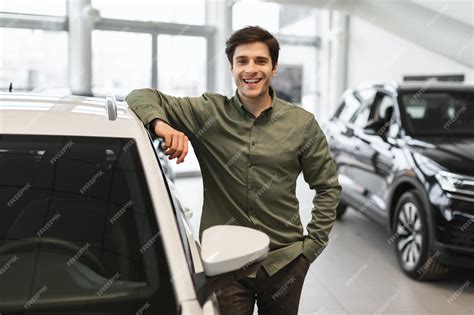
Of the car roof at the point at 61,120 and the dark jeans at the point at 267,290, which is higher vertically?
the car roof at the point at 61,120

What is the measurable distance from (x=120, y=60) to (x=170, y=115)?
6.23 m

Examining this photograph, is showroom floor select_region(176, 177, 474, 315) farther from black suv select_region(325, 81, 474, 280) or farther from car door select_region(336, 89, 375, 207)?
car door select_region(336, 89, 375, 207)

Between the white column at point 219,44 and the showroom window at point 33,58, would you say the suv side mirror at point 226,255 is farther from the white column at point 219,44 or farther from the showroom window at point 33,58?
the white column at point 219,44

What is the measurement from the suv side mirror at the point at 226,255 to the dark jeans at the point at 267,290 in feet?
1.53

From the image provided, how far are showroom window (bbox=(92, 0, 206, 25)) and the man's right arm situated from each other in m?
6.00

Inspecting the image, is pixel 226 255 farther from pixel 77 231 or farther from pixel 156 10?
pixel 156 10

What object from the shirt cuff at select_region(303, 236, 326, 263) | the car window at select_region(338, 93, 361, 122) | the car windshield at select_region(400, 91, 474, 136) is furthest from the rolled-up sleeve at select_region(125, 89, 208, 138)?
the car window at select_region(338, 93, 361, 122)

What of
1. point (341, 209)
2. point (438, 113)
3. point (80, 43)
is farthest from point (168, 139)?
point (80, 43)

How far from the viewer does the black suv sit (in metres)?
3.33

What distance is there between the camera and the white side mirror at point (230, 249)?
3.82ft

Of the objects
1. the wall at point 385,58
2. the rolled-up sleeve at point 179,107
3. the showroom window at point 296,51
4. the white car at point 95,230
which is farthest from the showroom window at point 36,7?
the white car at point 95,230

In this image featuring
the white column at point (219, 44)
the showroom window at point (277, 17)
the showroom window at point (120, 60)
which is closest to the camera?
the showroom window at point (120, 60)

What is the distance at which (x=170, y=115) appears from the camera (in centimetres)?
177

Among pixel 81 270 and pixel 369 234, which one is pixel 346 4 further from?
pixel 81 270
